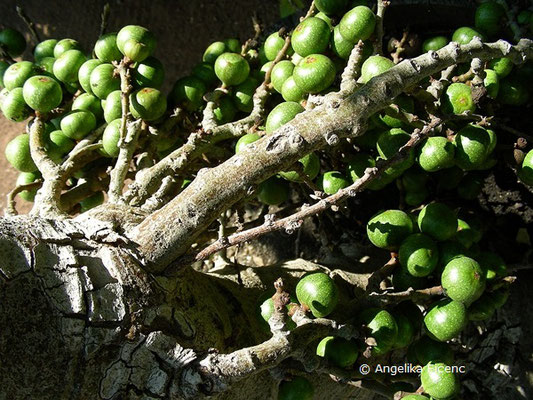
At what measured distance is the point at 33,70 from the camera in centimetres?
226

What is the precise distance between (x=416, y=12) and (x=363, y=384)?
1.72 m

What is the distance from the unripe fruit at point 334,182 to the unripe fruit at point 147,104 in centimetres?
71

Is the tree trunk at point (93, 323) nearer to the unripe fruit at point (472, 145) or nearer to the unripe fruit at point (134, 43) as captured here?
the unripe fruit at point (134, 43)

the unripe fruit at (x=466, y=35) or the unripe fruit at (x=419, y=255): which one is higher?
the unripe fruit at (x=466, y=35)

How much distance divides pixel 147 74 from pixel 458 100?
1.19 meters

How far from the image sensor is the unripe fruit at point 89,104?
7.24ft

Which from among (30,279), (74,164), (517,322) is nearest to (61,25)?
(74,164)

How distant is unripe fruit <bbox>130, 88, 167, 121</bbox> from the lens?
2049 millimetres

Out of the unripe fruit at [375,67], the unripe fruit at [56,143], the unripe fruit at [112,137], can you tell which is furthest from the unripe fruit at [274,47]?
Answer: the unripe fruit at [56,143]

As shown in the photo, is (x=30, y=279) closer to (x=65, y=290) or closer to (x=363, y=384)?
(x=65, y=290)

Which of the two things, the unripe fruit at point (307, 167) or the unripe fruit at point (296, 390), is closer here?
the unripe fruit at point (296, 390)

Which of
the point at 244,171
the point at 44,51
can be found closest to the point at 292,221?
the point at 244,171

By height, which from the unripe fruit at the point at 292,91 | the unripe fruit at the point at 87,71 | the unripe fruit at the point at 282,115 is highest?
the unripe fruit at the point at 87,71

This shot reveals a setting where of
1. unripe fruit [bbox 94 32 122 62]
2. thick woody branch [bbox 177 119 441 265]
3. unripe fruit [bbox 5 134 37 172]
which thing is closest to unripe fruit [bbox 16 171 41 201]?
unripe fruit [bbox 5 134 37 172]
